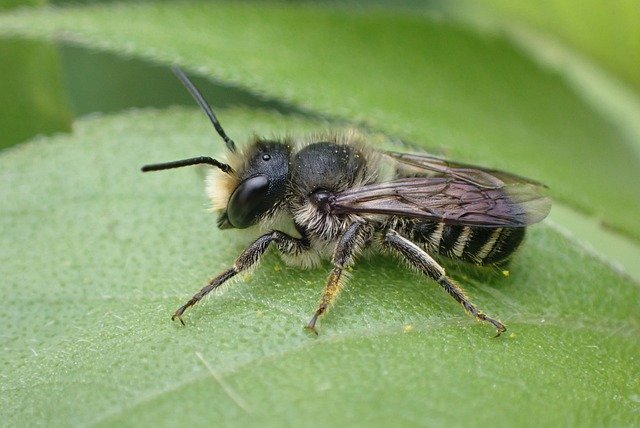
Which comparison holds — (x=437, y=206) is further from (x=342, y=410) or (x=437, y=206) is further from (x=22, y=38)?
(x=22, y=38)

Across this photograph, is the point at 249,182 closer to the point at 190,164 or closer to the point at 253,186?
the point at 253,186

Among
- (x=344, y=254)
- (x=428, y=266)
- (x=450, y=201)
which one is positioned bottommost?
(x=344, y=254)

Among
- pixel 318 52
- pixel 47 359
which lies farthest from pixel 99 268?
pixel 318 52

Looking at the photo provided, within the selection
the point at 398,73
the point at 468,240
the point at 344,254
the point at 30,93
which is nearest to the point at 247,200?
the point at 344,254

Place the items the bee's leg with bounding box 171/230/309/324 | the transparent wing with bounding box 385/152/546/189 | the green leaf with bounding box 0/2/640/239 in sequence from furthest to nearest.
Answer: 1. the green leaf with bounding box 0/2/640/239
2. the transparent wing with bounding box 385/152/546/189
3. the bee's leg with bounding box 171/230/309/324

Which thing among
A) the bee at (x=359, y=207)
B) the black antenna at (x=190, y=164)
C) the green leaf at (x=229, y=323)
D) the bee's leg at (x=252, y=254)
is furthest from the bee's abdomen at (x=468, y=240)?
the black antenna at (x=190, y=164)

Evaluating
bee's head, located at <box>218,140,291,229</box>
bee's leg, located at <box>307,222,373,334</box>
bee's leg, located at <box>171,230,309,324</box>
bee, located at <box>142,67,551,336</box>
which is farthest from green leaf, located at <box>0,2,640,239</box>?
bee's leg, located at <box>171,230,309,324</box>

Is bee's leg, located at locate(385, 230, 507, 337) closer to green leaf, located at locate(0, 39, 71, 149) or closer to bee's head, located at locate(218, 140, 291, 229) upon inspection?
bee's head, located at locate(218, 140, 291, 229)
